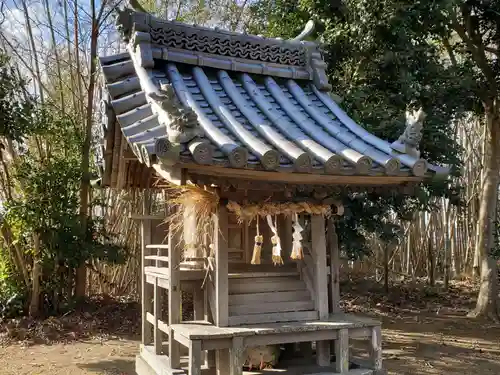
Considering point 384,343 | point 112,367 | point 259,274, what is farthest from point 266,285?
point 384,343

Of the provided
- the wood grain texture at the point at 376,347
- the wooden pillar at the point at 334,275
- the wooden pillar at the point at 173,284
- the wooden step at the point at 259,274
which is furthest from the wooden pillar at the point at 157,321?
the wood grain texture at the point at 376,347

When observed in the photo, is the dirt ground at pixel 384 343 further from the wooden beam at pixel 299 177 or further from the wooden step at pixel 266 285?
the wooden beam at pixel 299 177

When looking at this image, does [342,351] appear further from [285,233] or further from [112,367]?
[112,367]

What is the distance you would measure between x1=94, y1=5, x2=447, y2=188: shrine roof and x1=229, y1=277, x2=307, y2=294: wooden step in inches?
39.3

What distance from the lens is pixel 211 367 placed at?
4023mm

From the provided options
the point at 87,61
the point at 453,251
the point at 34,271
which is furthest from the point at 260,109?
the point at 453,251

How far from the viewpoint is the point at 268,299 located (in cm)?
353

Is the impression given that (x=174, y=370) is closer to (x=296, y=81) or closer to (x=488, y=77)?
(x=296, y=81)

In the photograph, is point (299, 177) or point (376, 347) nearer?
point (299, 177)

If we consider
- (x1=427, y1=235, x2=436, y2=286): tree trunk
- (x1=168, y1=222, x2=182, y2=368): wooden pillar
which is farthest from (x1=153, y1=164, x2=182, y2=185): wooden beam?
(x1=427, y1=235, x2=436, y2=286): tree trunk

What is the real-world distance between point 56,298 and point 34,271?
2.02 feet

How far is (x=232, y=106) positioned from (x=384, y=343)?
522 centimetres

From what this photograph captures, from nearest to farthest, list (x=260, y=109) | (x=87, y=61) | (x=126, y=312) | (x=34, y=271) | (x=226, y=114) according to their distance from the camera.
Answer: (x=226, y=114), (x=260, y=109), (x=34, y=271), (x=126, y=312), (x=87, y=61)

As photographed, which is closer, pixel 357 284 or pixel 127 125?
pixel 127 125
